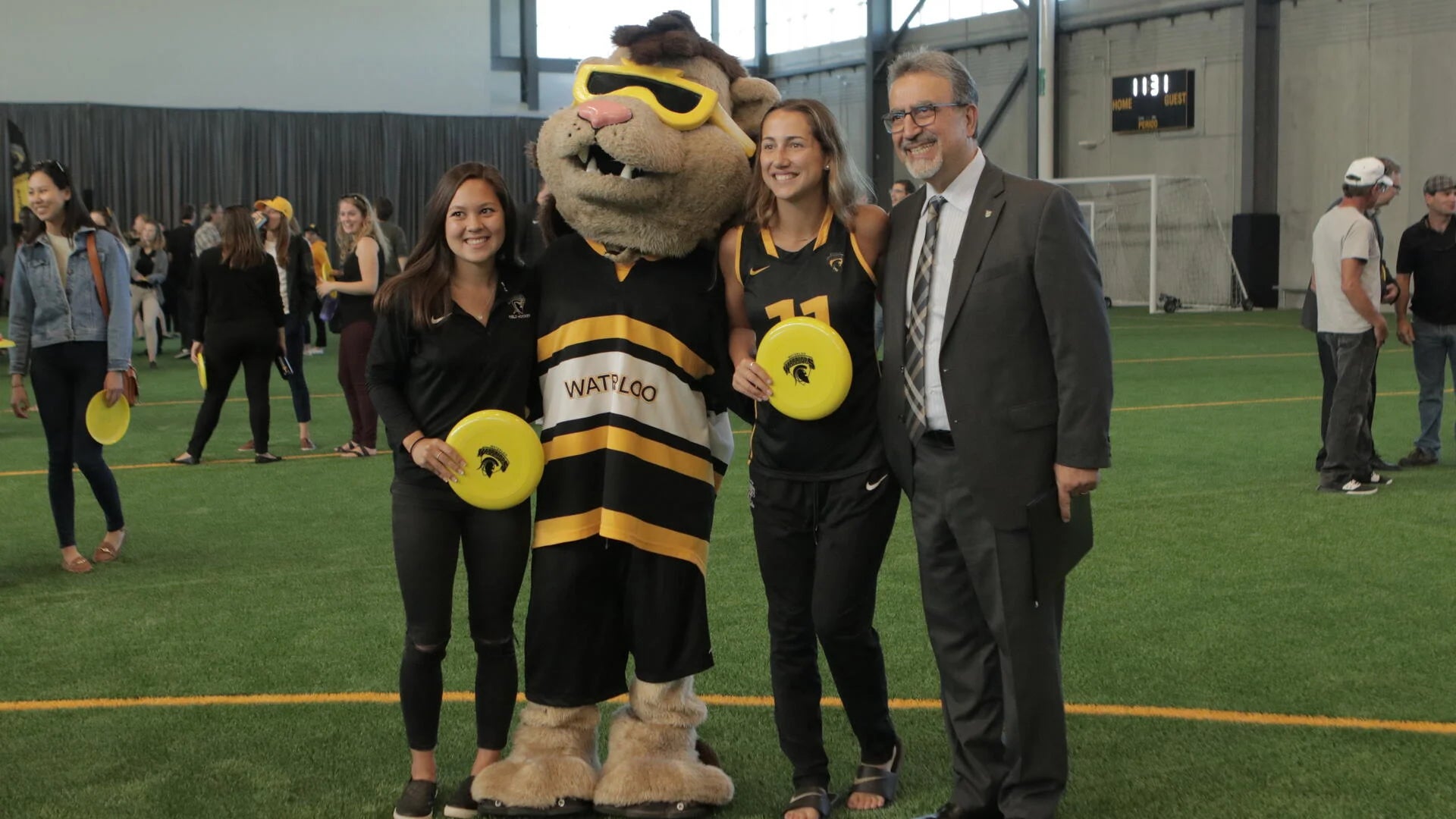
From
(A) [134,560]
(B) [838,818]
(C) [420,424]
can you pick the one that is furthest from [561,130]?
(A) [134,560]

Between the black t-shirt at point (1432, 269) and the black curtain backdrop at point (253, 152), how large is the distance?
18305mm

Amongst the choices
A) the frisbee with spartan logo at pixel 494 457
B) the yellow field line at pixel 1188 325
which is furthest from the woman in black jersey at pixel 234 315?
the yellow field line at pixel 1188 325

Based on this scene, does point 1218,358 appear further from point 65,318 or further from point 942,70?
point 942,70

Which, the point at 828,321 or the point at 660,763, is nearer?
the point at 828,321

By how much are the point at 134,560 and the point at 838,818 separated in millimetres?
4220

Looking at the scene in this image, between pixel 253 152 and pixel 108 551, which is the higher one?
pixel 253 152

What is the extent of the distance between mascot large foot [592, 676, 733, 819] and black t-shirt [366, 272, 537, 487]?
2.59 feet

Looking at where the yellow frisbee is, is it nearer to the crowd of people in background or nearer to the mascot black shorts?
the crowd of people in background

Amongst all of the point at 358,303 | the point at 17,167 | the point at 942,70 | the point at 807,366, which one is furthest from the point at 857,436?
the point at 17,167

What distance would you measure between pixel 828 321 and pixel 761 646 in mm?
1936

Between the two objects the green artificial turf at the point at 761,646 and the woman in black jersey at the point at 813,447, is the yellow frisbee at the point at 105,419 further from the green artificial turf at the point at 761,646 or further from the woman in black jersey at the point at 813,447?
the woman in black jersey at the point at 813,447

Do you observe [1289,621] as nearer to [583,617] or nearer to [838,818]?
[838,818]

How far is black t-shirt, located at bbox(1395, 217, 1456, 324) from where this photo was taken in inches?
341

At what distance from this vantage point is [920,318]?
3441 mm
